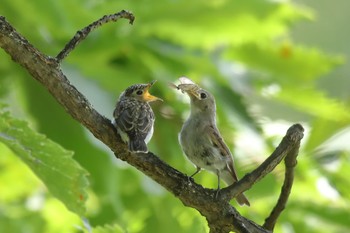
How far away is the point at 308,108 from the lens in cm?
181

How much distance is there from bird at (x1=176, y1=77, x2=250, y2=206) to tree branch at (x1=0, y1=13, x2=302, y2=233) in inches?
2.2

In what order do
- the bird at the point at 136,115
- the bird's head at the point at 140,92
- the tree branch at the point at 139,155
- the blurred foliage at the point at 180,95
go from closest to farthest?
the tree branch at the point at 139,155 → the bird at the point at 136,115 → the bird's head at the point at 140,92 → the blurred foliage at the point at 180,95

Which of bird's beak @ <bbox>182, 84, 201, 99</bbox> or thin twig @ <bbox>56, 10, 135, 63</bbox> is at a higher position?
bird's beak @ <bbox>182, 84, 201, 99</bbox>

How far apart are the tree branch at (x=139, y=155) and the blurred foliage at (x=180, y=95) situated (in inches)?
28.4

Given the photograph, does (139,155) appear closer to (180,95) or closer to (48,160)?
(48,160)

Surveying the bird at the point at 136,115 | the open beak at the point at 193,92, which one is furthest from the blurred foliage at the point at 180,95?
the open beak at the point at 193,92

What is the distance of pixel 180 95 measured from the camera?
1.92 meters

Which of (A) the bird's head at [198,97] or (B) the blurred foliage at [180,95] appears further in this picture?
(B) the blurred foliage at [180,95]

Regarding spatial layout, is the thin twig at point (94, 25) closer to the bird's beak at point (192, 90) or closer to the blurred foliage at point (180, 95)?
the bird's beak at point (192, 90)

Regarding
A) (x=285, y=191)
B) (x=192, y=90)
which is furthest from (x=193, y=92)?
(x=285, y=191)

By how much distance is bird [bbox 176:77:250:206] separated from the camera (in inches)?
35.2

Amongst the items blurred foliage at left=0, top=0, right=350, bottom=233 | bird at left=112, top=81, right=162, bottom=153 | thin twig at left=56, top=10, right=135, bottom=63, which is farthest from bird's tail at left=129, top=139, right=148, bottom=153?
blurred foliage at left=0, top=0, right=350, bottom=233

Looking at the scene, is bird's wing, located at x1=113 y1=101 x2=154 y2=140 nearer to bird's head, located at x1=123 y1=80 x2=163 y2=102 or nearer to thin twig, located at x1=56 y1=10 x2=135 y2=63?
bird's head, located at x1=123 y1=80 x2=163 y2=102

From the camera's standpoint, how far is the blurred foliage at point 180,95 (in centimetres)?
169
